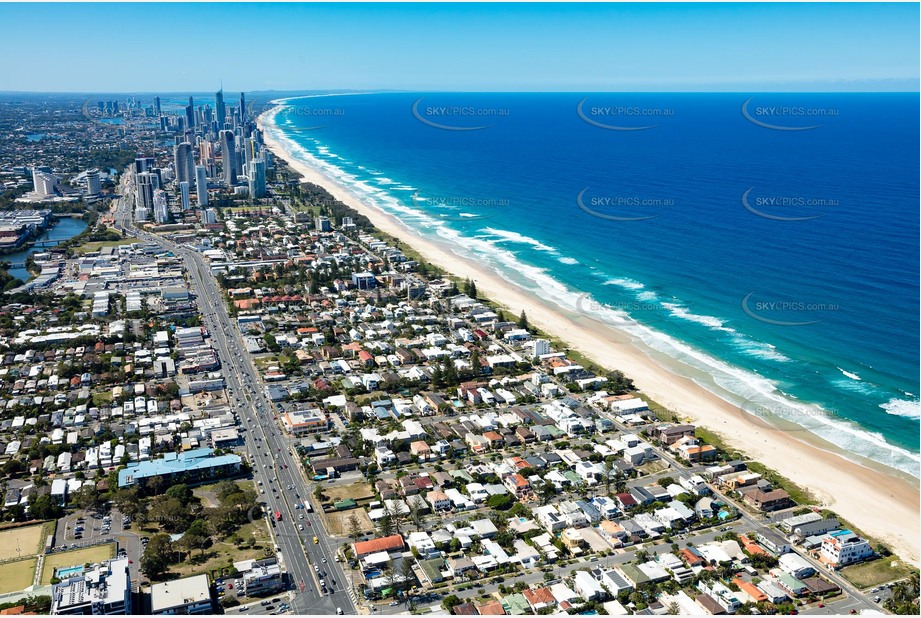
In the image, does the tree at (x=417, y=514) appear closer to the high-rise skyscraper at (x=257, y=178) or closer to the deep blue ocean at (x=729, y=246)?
the deep blue ocean at (x=729, y=246)

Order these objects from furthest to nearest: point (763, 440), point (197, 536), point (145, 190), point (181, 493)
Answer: point (145, 190) → point (763, 440) → point (181, 493) → point (197, 536)

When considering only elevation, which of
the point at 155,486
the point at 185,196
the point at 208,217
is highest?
the point at 185,196

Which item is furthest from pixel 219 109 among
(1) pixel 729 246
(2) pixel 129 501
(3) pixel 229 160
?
(2) pixel 129 501

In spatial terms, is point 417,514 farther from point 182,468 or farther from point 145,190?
point 145,190

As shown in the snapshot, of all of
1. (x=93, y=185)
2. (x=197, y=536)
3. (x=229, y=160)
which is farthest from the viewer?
(x=229, y=160)

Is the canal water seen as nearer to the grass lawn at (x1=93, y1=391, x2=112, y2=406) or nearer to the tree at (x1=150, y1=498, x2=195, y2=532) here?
the grass lawn at (x1=93, y1=391, x2=112, y2=406)

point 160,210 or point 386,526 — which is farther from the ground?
point 160,210

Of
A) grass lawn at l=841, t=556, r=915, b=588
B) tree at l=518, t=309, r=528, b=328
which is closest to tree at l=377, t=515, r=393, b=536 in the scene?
grass lawn at l=841, t=556, r=915, b=588
